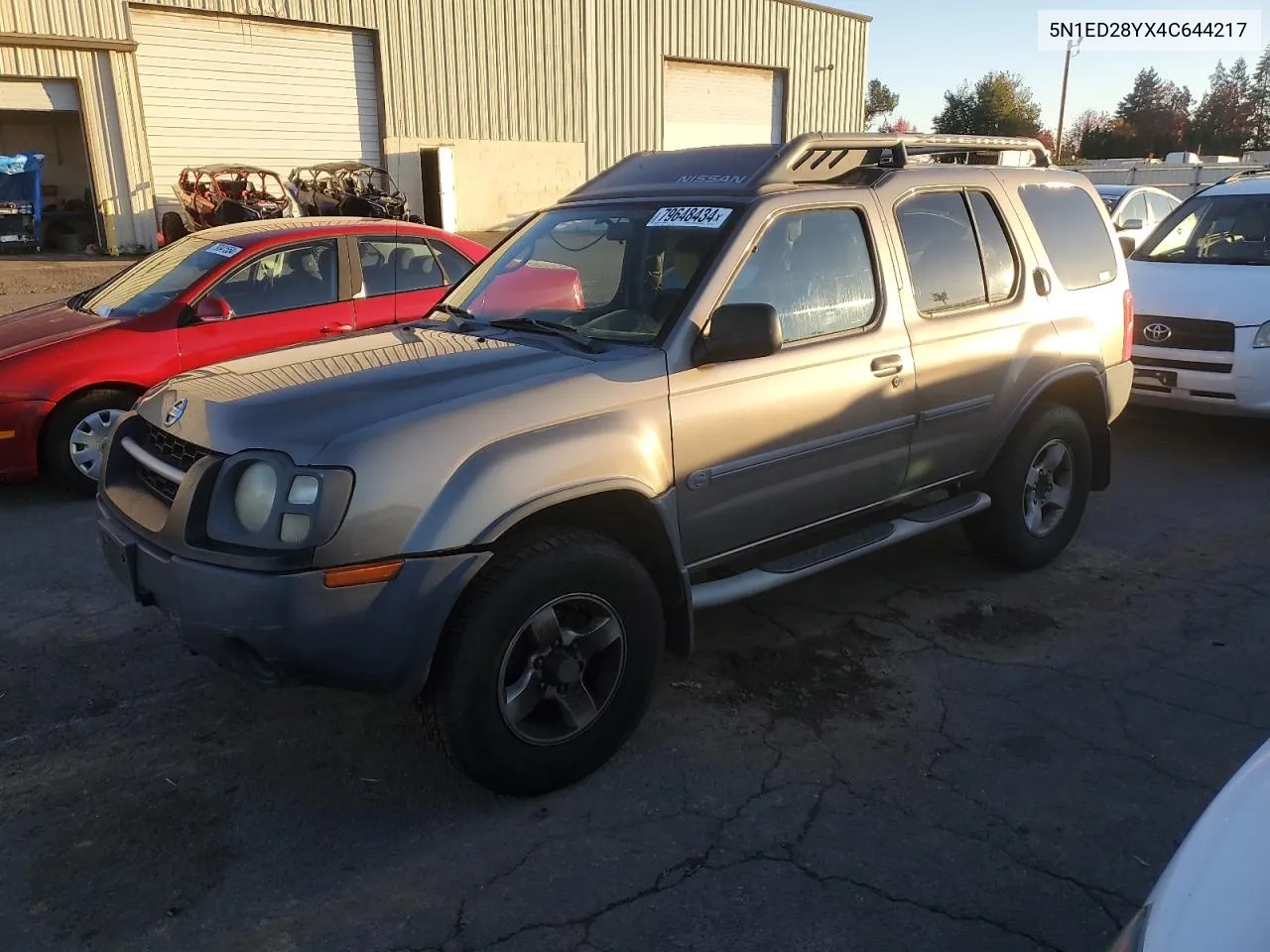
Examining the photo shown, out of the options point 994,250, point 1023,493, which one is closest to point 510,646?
point 1023,493

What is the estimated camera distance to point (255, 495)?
2805 mm

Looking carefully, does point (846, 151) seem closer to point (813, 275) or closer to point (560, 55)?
point (813, 275)

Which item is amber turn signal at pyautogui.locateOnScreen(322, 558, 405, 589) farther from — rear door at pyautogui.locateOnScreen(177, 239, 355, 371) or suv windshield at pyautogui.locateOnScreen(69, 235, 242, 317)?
suv windshield at pyautogui.locateOnScreen(69, 235, 242, 317)

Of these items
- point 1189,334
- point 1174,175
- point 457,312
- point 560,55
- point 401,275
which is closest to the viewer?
point 457,312

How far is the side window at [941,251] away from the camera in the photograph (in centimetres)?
419

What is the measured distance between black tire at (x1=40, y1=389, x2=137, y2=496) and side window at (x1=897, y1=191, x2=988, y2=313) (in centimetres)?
476

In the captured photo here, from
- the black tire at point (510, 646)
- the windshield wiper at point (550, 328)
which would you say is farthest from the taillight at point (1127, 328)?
the black tire at point (510, 646)

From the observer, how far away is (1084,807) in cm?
311

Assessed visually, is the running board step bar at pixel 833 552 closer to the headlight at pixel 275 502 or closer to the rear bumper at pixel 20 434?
the headlight at pixel 275 502

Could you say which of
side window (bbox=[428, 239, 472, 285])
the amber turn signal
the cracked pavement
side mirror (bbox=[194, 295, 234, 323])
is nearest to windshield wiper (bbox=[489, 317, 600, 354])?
the amber turn signal

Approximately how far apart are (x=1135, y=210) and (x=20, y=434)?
1354cm

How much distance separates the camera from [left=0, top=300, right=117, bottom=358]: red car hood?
5969 millimetres

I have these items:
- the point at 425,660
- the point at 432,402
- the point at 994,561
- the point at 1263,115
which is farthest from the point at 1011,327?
the point at 1263,115

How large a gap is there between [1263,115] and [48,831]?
86820 mm
